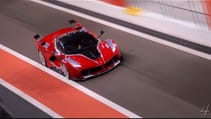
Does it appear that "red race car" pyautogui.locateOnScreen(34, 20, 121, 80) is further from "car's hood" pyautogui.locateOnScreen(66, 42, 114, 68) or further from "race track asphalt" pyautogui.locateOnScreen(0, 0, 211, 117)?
"race track asphalt" pyautogui.locateOnScreen(0, 0, 211, 117)

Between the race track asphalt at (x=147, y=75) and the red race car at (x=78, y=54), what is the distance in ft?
1.14

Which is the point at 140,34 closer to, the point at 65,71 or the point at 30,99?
the point at 65,71

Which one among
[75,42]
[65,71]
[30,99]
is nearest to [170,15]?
[75,42]

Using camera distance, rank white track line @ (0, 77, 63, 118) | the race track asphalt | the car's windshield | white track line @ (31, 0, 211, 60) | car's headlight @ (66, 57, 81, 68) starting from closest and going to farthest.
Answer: white track line @ (0, 77, 63, 118) → the race track asphalt → car's headlight @ (66, 57, 81, 68) → the car's windshield → white track line @ (31, 0, 211, 60)

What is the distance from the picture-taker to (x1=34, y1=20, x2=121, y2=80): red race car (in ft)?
33.5

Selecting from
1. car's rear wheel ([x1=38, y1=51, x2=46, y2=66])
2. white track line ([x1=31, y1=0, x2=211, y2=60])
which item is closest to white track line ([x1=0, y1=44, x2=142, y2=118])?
car's rear wheel ([x1=38, y1=51, x2=46, y2=66])

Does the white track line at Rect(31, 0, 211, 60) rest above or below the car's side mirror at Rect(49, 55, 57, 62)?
below

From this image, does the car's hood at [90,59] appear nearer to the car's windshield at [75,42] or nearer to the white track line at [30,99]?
the car's windshield at [75,42]

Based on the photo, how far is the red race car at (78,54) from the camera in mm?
10211

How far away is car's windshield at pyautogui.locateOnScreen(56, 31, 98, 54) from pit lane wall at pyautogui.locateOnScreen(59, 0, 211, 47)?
315cm

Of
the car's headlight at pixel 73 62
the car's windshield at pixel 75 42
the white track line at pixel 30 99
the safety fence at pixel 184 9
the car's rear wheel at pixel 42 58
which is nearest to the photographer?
the white track line at pixel 30 99

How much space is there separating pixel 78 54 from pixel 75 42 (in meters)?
0.52

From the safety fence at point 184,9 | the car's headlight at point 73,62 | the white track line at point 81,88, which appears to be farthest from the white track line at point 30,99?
the safety fence at point 184,9

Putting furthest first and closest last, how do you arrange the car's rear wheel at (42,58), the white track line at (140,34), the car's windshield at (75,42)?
the white track line at (140,34)
the car's rear wheel at (42,58)
the car's windshield at (75,42)
